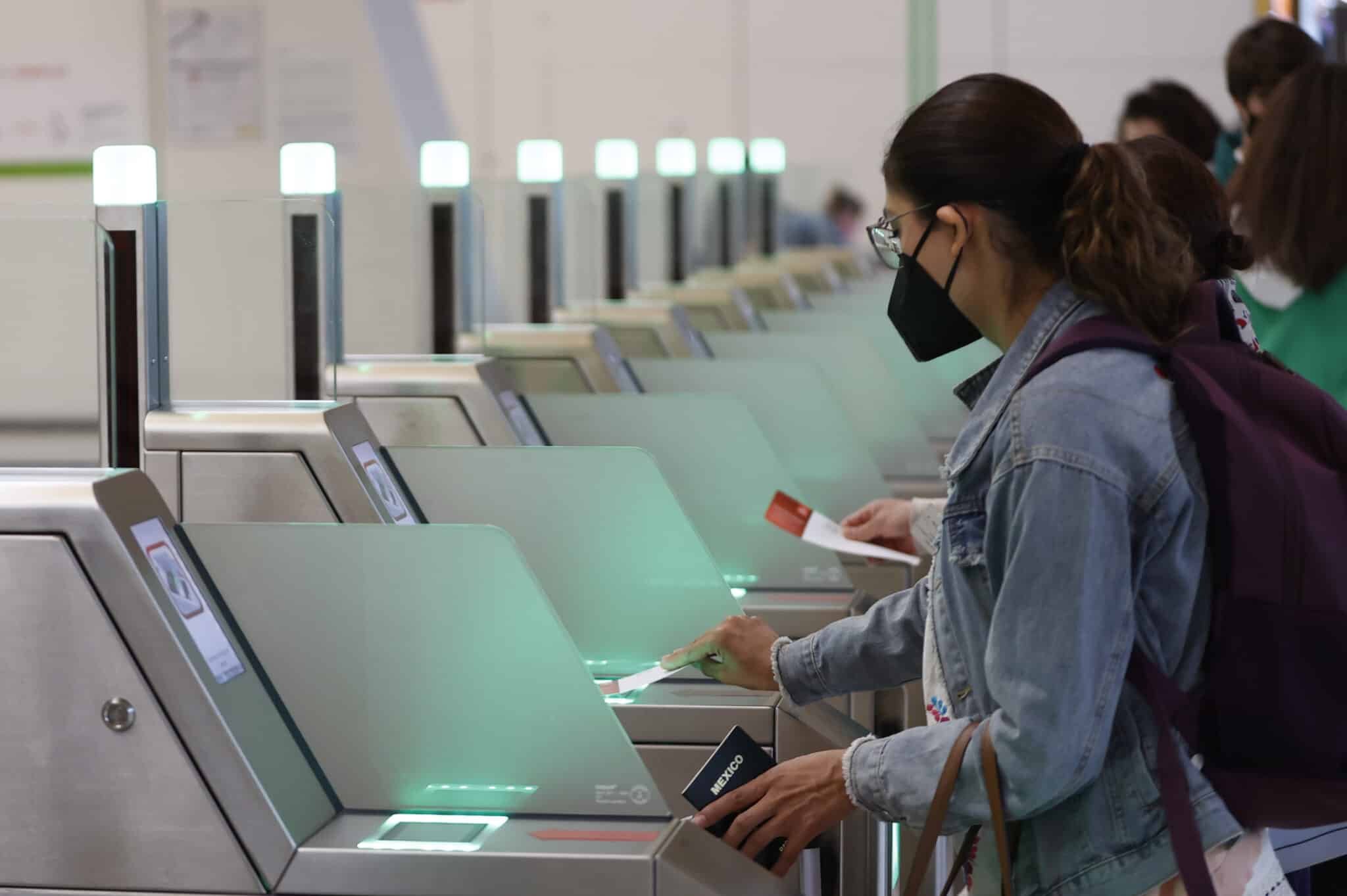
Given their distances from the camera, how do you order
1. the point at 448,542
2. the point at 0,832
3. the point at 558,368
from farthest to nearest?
1. the point at 558,368
2. the point at 448,542
3. the point at 0,832

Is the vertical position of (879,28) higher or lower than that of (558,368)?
higher

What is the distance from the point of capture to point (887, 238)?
5.04ft

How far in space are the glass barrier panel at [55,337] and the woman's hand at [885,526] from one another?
1174 millimetres

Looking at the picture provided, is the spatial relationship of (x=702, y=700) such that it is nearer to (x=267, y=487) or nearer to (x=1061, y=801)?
(x=267, y=487)

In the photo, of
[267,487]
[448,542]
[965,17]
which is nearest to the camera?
[448,542]

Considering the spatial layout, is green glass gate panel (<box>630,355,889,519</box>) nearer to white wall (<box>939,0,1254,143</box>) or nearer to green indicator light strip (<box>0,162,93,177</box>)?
green indicator light strip (<box>0,162,93,177</box>)

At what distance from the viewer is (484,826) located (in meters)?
1.58

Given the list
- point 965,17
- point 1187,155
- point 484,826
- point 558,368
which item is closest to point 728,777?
point 484,826

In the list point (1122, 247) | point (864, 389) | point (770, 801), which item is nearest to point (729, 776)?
point (770, 801)

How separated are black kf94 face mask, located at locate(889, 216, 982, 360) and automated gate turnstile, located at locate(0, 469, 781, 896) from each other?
43 cm

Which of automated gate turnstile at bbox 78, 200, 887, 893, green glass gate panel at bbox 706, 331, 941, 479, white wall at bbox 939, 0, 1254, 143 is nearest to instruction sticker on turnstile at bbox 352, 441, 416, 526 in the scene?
automated gate turnstile at bbox 78, 200, 887, 893

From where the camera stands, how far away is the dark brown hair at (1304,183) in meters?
2.87

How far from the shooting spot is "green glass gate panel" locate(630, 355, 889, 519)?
3.24m

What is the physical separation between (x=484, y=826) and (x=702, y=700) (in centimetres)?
53
